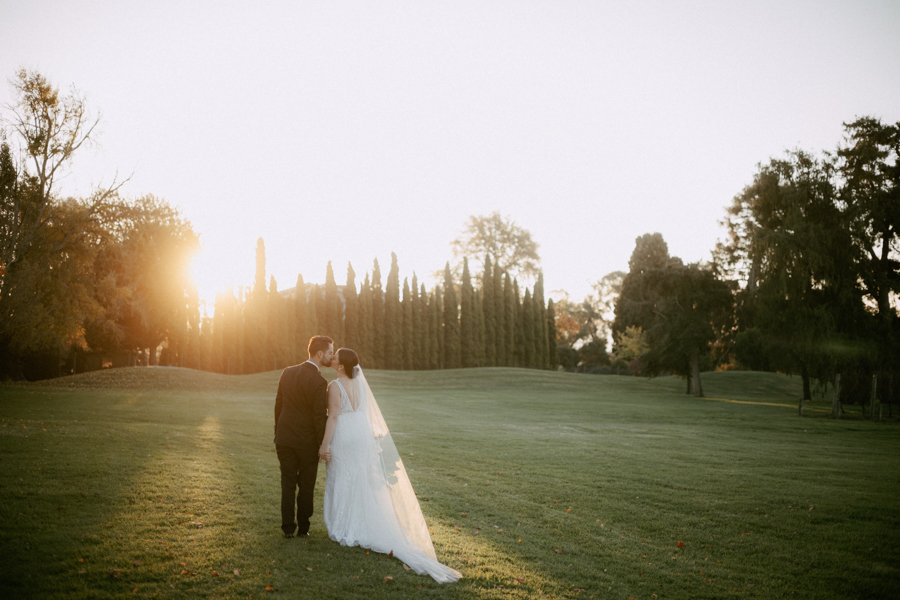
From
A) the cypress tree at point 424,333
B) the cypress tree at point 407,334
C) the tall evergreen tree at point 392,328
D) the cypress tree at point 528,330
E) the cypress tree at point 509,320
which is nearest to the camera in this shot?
the tall evergreen tree at point 392,328

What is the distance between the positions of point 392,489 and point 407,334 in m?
45.8

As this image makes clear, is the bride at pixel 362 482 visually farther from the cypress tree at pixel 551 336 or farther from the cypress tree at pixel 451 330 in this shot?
the cypress tree at pixel 551 336

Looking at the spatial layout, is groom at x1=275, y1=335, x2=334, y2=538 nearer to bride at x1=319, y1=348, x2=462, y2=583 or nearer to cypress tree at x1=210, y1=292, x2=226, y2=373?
bride at x1=319, y1=348, x2=462, y2=583

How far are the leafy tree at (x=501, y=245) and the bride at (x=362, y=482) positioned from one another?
5237cm

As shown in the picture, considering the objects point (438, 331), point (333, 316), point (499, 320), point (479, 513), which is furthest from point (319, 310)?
point (479, 513)

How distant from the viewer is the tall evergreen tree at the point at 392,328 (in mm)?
50438

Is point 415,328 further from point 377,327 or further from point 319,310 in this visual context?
point 319,310

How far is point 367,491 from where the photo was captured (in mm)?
5688

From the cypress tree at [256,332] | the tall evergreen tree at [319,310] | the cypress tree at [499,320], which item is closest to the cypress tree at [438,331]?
the cypress tree at [499,320]

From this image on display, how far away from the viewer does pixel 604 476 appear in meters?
10.6

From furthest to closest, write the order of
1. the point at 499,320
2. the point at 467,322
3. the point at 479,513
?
the point at 499,320
the point at 467,322
the point at 479,513

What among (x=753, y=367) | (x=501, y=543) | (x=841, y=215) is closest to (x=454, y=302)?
(x=753, y=367)

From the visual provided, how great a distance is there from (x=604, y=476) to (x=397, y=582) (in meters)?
6.88

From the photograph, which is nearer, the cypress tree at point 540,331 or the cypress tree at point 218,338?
the cypress tree at point 218,338
